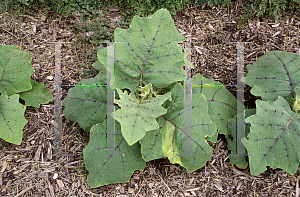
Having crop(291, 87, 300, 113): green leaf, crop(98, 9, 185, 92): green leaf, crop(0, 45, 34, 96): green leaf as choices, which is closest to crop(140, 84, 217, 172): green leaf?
crop(98, 9, 185, 92): green leaf

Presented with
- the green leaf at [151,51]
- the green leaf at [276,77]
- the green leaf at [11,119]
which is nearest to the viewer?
the green leaf at [151,51]

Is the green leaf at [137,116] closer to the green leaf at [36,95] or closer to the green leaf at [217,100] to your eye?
the green leaf at [217,100]

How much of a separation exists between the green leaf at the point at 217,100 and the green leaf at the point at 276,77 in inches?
11.9

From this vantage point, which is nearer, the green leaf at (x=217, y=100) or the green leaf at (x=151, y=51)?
the green leaf at (x=151, y=51)

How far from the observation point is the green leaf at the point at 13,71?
298cm

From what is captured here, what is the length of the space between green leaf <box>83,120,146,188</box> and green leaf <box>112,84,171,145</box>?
1.54ft

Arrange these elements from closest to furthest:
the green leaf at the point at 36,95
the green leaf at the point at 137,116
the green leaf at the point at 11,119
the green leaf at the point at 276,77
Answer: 1. the green leaf at the point at 137,116
2. the green leaf at the point at 11,119
3. the green leaf at the point at 276,77
4. the green leaf at the point at 36,95

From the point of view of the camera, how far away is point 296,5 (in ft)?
11.8

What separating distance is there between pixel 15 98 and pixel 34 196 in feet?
3.71

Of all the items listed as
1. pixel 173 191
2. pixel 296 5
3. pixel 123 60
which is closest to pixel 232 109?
pixel 173 191

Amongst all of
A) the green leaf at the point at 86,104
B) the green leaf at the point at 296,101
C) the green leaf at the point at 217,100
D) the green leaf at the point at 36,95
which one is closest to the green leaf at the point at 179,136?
the green leaf at the point at 217,100

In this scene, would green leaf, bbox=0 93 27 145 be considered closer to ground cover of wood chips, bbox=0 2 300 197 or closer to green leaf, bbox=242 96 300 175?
ground cover of wood chips, bbox=0 2 300 197

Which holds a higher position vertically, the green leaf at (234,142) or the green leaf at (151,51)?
the green leaf at (151,51)

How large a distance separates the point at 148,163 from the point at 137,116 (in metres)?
0.85
